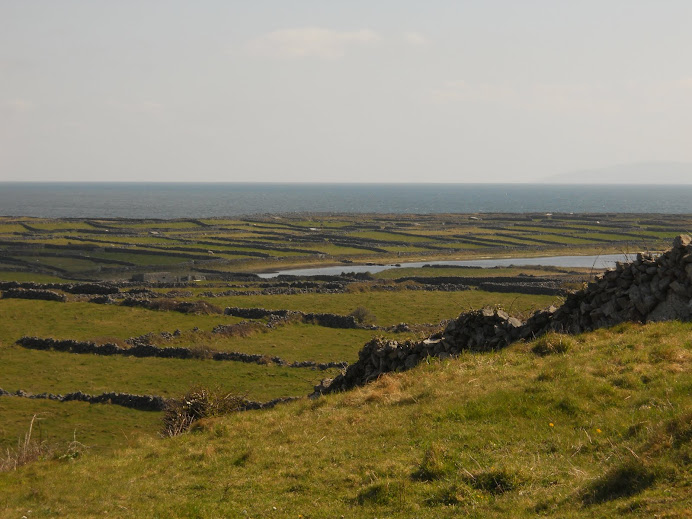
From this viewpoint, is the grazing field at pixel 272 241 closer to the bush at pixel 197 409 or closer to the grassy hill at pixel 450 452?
the bush at pixel 197 409

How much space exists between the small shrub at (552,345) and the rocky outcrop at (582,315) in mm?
1986

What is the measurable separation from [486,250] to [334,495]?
114081 millimetres

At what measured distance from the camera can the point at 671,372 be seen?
1569 cm

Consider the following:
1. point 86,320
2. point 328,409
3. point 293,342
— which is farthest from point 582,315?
point 86,320

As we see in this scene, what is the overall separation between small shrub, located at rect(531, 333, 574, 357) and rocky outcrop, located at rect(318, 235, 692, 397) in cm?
199

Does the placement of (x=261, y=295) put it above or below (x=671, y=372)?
below

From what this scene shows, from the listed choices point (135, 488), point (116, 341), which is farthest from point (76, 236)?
point (135, 488)

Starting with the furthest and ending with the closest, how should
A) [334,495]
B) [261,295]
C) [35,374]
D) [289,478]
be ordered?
1. [261,295]
2. [35,374]
3. [289,478]
4. [334,495]

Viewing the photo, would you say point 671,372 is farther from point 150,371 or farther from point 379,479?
point 150,371

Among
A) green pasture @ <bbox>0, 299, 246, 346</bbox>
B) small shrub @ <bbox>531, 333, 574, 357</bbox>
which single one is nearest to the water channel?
green pasture @ <bbox>0, 299, 246, 346</bbox>

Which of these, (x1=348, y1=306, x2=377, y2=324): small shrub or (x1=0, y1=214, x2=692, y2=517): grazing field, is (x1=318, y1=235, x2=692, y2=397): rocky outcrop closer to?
(x1=0, y1=214, x2=692, y2=517): grazing field

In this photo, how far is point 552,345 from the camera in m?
19.4

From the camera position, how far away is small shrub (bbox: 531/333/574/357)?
63.2 ft

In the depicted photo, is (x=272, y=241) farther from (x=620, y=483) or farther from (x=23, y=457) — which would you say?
(x=620, y=483)
